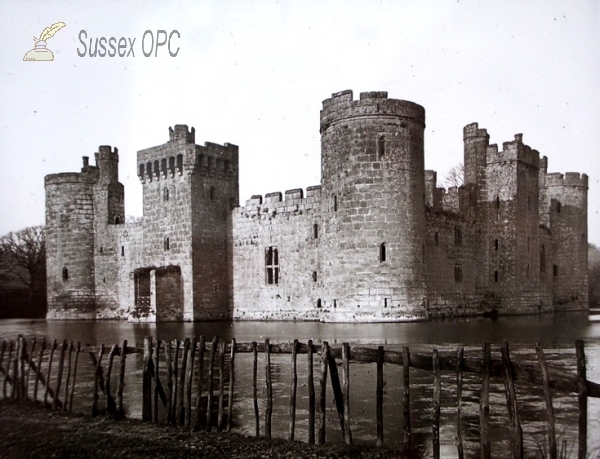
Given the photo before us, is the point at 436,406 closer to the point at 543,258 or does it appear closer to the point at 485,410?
the point at 485,410

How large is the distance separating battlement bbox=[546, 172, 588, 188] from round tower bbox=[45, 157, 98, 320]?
2958 cm

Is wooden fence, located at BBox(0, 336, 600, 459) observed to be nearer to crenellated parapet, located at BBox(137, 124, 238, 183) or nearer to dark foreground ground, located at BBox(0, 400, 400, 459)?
dark foreground ground, located at BBox(0, 400, 400, 459)

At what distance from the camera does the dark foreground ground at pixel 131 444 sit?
799cm

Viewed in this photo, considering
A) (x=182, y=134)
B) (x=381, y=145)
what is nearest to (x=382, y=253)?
(x=381, y=145)

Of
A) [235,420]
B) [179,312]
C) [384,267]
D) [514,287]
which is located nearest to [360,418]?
[235,420]

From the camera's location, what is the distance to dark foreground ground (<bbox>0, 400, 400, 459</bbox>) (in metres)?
7.99

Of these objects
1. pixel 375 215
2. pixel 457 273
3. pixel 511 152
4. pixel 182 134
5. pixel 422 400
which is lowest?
pixel 422 400

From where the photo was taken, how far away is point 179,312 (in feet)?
113

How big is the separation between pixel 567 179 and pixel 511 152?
10185 millimetres

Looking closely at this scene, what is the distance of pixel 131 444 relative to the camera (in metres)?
8.45

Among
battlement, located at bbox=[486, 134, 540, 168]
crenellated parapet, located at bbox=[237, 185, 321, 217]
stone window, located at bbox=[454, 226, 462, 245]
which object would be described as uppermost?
battlement, located at bbox=[486, 134, 540, 168]

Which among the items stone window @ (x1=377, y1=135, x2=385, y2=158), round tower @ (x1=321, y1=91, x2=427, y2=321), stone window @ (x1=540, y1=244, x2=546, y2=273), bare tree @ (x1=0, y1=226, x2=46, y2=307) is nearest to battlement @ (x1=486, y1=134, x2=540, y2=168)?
stone window @ (x1=540, y1=244, x2=546, y2=273)

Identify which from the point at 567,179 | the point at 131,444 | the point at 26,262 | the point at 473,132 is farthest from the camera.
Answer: the point at 26,262

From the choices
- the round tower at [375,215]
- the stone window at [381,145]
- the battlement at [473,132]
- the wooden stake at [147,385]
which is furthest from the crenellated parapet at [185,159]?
the wooden stake at [147,385]
